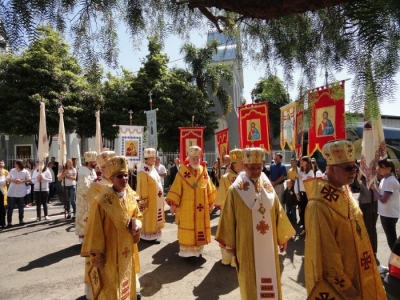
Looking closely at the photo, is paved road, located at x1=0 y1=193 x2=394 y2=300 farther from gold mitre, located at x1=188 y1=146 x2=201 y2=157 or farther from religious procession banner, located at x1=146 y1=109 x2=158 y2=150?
religious procession banner, located at x1=146 y1=109 x2=158 y2=150

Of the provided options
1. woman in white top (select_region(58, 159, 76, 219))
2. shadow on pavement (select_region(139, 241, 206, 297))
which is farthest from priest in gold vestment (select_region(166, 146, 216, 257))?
woman in white top (select_region(58, 159, 76, 219))

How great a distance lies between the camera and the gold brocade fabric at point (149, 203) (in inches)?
320

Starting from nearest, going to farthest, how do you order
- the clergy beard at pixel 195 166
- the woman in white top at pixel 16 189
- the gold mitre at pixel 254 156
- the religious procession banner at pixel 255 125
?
the gold mitre at pixel 254 156 → the clergy beard at pixel 195 166 → the religious procession banner at pixel 255 125 → the woman in white top at pixel 16 189

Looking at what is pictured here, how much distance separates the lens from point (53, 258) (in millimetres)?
7086

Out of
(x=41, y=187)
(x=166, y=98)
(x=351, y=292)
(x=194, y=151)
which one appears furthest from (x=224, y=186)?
(x=166, y=98)

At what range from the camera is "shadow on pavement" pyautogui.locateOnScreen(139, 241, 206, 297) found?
5453mm

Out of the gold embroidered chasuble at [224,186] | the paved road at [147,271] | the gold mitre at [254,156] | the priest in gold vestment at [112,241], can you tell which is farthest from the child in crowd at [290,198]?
the priest in gold vestment at [112,241]

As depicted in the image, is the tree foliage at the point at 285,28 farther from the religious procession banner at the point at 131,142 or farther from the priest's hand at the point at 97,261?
the religious procession banner at the point at 131,142

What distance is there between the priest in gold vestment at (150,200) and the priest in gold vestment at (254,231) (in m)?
4.22

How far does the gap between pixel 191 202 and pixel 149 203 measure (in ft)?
5.04

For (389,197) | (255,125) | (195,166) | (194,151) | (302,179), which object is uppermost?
(255,125)

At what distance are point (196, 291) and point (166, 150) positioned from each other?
20232 mm

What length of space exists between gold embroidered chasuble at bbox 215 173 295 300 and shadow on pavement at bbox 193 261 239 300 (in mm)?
1230

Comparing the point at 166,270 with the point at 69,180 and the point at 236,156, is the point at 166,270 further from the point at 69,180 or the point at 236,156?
the point at 69,180
